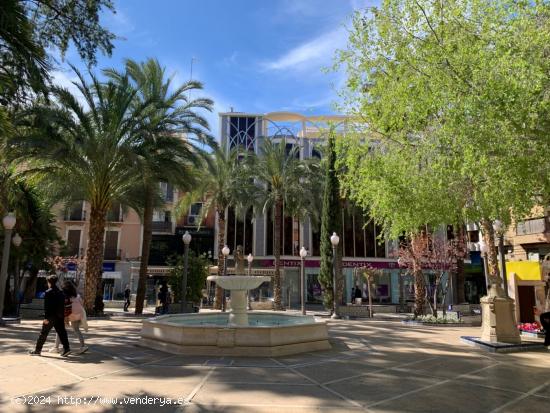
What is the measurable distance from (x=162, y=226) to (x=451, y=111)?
35.8m

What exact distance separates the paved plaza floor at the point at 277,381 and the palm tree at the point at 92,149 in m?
8.06

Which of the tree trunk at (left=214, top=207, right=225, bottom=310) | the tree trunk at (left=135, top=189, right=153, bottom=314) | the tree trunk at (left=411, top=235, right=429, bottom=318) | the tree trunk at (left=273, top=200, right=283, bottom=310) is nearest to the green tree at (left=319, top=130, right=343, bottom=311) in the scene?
the tree trunk at (left=273, top=200, right=283, bottom=310)

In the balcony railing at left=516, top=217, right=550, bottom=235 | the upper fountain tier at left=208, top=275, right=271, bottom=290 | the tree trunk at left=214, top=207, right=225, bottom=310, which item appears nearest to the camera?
the upper fountain tier at left=208, top=275, right=271, bottom=290

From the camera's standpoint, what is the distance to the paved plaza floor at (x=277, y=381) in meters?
4.85

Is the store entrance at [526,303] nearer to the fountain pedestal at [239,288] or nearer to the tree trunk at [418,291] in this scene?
the tree trunk at [418,291]

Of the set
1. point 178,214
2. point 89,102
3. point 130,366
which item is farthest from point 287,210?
point 130,366

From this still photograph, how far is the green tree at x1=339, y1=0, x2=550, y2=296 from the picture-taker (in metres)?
7.85

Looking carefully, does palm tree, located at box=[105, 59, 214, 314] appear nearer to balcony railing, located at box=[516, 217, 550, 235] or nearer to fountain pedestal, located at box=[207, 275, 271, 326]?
fountain pedestal, located at box=[207, 275, 271, 326]

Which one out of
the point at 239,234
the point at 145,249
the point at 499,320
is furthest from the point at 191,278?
the point at 239,234

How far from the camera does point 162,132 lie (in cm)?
1795

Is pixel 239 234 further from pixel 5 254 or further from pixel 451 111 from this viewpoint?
pixel 451 111

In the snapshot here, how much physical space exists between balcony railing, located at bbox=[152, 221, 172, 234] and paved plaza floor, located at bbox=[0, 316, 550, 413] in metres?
31.9

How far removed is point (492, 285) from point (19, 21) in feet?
37.5

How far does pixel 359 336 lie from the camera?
1196cm
